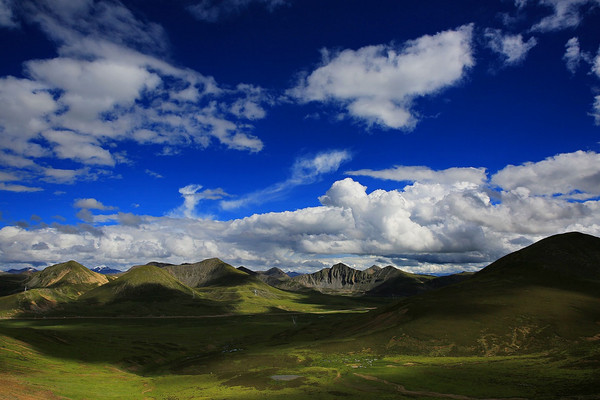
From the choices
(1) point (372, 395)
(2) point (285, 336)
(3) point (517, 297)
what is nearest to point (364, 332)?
(2) point (285, 336)

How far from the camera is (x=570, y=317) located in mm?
116688

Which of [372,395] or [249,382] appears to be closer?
[372,395]

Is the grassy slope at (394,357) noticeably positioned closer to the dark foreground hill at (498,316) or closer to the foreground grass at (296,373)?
the foreground grass at (296,373)

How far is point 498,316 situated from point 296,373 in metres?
75.3

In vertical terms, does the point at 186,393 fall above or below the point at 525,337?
below

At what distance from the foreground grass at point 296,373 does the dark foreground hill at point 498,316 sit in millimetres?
8394

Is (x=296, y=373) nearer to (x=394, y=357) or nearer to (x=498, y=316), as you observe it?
(x=394, y=357)

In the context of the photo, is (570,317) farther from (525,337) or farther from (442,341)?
(442,341)

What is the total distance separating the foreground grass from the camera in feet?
213

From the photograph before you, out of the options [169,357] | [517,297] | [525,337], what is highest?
[517,297]

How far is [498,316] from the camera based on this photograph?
12112 centimetres

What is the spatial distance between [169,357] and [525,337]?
131m

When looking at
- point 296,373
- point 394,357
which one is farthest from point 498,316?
point 296,373

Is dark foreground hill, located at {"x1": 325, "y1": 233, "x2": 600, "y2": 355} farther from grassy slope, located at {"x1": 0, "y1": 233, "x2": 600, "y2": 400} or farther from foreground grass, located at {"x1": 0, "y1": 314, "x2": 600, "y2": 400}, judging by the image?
foreground grass, located at {"x1": 0, "y1": 314, "x2": 600, "y2": 400}
